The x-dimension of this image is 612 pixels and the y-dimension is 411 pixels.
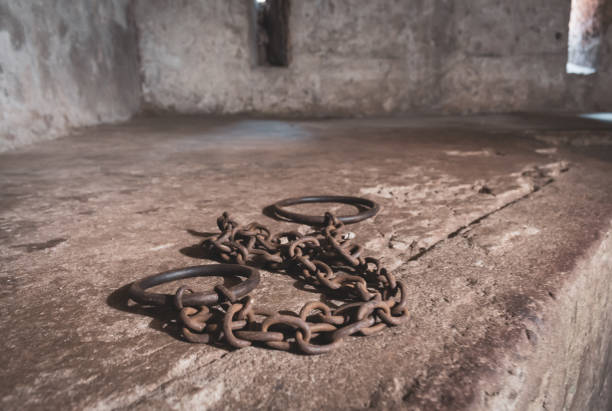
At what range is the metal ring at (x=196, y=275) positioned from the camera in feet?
3.38

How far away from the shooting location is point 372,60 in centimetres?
686

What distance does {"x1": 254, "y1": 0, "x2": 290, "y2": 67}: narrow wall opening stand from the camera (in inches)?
261

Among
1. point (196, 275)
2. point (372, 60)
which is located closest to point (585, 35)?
point (372, 60)

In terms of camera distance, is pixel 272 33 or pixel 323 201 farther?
pixel 272 33

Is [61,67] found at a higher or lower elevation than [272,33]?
lower

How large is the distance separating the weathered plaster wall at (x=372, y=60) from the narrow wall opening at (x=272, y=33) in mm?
175

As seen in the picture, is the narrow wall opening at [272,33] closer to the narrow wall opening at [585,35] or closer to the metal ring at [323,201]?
the narrow wall opening at [585,35]

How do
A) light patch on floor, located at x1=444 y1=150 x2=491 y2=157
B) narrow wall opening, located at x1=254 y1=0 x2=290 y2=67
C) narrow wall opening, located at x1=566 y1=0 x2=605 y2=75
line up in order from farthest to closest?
narrow wall opening, located at x1=566 y1=0 x2=605 y2=75 < narrow wall opening, located at x1=254 y1=0 x2=290 y2=67 < light patch on floor, located at x1=444 y1=150 x2=491 y2=157

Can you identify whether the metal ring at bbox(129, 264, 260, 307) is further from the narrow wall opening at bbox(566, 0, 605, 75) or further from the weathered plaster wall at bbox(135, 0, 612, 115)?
the narrow wall opening at bbox(566, 0, 605, 75)

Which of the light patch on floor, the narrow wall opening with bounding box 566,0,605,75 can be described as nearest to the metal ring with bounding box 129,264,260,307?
the light patch on floor

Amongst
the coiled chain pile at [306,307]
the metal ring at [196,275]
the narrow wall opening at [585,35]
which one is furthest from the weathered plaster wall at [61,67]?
the narrow wall opening at [585,35]

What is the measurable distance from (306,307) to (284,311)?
14cm

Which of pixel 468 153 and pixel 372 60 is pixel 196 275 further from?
pixel 372 60

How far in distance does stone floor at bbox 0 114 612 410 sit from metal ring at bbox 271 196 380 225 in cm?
4
